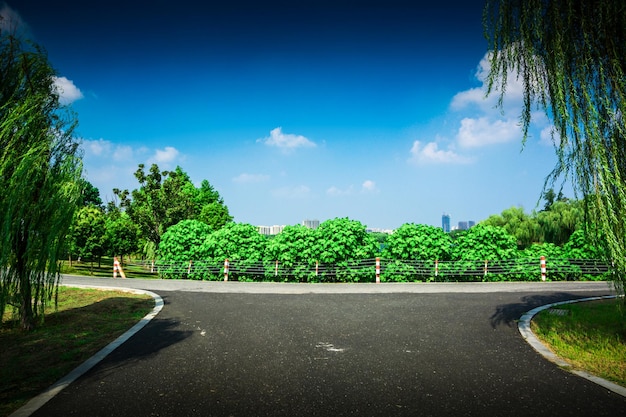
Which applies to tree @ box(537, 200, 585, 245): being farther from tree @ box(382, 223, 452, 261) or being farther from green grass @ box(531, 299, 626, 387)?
Answer: green grass @ box(531, 299, 626, 387)

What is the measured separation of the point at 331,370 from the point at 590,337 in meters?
5.18

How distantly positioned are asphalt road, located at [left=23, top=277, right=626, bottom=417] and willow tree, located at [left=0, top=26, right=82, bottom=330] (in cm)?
226

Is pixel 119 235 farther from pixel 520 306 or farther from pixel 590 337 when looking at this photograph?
pixel 590 337

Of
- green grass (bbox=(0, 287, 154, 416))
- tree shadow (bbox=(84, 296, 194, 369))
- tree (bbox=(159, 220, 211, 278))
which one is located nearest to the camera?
green grass (bbox=(0, 287, 154, 416))

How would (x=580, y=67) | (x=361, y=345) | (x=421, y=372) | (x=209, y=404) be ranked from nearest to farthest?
(x=209, y=404) < (x=421, y=372) < (x=580, y=67) < (x=361, y=345)

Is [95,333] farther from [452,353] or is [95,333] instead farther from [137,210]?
[137,210]

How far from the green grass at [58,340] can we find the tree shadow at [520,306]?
26.5 feet

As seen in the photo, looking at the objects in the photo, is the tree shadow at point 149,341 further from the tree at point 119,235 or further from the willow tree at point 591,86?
the tree at point 119,235

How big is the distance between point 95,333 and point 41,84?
4910mm

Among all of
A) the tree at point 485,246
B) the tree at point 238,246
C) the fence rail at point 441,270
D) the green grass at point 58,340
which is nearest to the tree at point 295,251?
the fence rail at point 441,270

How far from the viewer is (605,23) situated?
5164 mm

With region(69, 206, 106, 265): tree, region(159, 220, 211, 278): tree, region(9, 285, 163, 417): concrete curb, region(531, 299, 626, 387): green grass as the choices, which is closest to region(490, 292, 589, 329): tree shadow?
region(531, 299, 626, 387): green grass

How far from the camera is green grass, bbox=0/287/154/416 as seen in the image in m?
4.58

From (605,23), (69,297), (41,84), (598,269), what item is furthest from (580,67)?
(598,269)
